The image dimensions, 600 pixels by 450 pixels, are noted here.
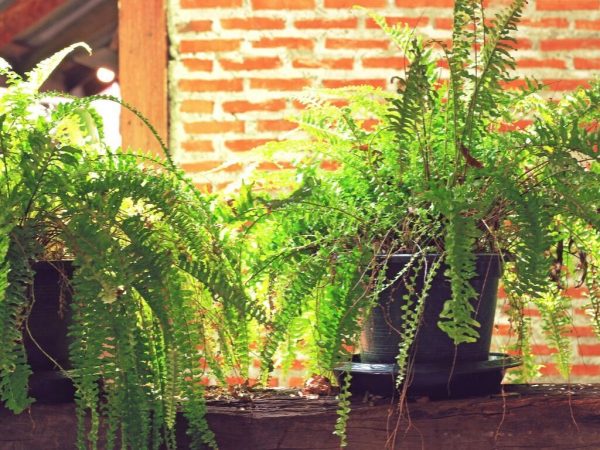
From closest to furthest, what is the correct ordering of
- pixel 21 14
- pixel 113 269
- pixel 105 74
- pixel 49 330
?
pixel 113 269 → pixel 49 330 → pixel 21 14 → pixel 105 74

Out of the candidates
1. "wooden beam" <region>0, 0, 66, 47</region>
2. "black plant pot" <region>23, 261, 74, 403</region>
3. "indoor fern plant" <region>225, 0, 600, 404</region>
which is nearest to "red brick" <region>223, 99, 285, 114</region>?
"indoor fern plant" <region>225, 0, 600, 404</region>

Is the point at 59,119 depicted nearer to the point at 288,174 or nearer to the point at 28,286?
the point at 28,286

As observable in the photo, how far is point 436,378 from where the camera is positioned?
3.67 feet

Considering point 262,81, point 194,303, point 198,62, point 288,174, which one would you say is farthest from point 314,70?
point 194,303

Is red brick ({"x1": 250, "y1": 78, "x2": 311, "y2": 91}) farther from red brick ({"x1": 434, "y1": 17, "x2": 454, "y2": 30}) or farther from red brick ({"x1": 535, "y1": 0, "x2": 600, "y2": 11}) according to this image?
red brick ({"x1": 535, "y1": 0, "x2": 600, "y2": 11})

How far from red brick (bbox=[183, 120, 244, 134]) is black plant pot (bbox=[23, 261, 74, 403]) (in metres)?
2.01

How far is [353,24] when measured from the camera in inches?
123

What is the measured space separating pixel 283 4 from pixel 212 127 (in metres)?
0.49

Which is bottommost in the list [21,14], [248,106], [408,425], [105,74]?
[408,425]

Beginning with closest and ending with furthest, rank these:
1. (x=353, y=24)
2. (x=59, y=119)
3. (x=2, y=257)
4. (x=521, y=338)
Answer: (x=2, y=257)
(x=59, y=119)
(x=521, y=338)
(x=353, y=24)

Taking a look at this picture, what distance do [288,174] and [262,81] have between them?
6.23 feet

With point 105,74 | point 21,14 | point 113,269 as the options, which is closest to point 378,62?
point 113,269

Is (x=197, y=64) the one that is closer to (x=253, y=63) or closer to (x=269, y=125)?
(x=253, y=63)

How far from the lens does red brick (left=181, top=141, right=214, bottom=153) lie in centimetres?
313
